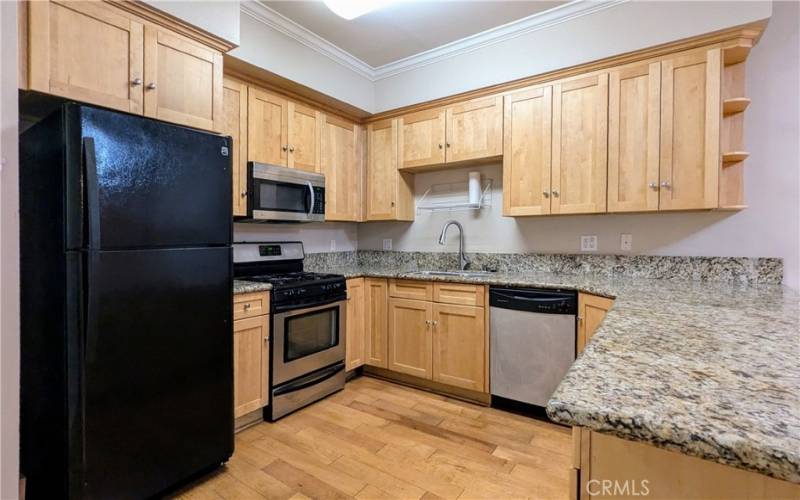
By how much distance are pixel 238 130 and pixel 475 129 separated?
1721 mm

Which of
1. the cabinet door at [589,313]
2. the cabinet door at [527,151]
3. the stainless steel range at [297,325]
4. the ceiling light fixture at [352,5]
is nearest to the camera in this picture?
the ceiling light fixture at [352,5]

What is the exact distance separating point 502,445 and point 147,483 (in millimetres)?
1751

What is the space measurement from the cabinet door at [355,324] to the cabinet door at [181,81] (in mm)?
1543

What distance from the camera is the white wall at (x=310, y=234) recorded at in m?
2.95

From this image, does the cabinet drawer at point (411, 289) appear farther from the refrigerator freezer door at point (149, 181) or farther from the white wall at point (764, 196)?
the refrigerator freezer door at point (149, 181)

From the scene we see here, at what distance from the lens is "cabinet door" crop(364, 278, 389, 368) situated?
3.14 metres

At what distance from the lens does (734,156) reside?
2.17 meters

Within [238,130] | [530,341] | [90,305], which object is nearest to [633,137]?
[530,341]

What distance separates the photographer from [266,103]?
2740 mm

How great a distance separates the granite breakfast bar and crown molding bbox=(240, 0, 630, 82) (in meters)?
2.15

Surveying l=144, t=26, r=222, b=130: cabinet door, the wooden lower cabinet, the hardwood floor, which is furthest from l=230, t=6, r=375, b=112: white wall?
the wooden lower cabinet

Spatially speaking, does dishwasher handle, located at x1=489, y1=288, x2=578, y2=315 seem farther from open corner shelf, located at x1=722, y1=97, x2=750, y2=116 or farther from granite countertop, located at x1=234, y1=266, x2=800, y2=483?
open corner shelf, located at x1=722, y1=97, x2=750, y2=116

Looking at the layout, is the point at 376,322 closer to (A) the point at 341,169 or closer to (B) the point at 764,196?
(A) the point at 341,169

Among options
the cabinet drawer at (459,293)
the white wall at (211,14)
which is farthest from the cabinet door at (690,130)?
the white wall at (211,14)
